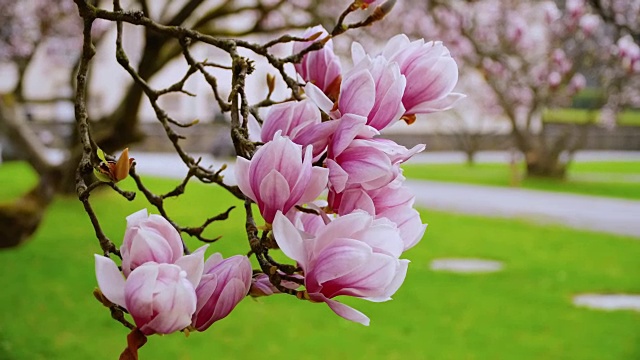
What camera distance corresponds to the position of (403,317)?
4.33 m

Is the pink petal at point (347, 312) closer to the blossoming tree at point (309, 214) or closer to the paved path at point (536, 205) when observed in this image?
the blossoming tree at point (309, 214)

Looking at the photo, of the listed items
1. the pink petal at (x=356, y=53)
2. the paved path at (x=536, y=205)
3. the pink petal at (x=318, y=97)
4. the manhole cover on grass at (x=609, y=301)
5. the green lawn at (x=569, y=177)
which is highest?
the pink petal at (x=356, y=53)

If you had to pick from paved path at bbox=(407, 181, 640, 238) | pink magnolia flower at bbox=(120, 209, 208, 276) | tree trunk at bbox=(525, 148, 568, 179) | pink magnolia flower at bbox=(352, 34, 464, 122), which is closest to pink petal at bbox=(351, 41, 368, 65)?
pink magnolia flower at bbox=(352, 34, 464, 122)

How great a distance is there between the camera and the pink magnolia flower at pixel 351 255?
55 cm

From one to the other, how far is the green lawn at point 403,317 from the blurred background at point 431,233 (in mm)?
14

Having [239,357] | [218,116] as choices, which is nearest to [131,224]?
[239,357]

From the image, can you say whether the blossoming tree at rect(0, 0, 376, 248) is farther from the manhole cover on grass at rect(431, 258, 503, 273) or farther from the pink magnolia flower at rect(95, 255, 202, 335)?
the manhole cover on grass at rect(431, 258, 503, 273)

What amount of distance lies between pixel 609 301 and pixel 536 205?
4.47 m

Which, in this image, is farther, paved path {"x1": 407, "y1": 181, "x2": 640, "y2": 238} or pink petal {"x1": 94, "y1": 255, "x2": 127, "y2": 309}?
paved path {"x1": 407, "y1": 181, "x2": 640, "y2": 238}

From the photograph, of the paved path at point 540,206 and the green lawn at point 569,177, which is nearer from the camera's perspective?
the paved path at point 540,206

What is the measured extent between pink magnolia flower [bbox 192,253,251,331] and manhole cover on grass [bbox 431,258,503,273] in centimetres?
506

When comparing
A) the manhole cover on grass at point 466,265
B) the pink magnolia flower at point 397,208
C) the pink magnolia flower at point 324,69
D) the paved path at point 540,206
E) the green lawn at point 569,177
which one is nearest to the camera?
the pink magnolia flower at point 397,208

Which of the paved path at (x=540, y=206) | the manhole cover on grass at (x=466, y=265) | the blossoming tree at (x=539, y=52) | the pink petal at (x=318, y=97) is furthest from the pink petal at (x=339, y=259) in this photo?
the paved path at (x=540, y=206)

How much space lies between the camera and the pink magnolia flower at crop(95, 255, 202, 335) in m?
0.52
